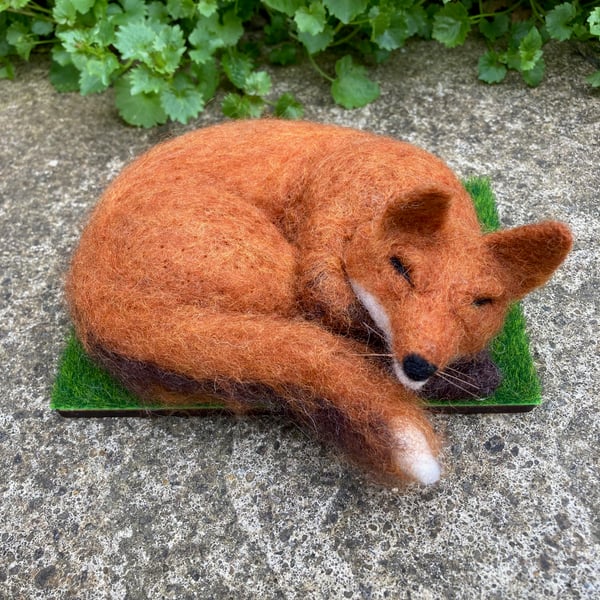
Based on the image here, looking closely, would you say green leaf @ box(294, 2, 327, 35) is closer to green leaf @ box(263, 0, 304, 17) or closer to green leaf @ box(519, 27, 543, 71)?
green leaf @ box(263, 0, 304, 17)

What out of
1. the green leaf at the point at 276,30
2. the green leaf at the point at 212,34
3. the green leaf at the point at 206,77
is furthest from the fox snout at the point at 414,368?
the green leaf at the point at 276,30

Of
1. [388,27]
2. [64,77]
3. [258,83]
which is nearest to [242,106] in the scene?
[258,83]

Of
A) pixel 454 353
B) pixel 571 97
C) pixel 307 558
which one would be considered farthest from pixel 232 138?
pixel 571 97

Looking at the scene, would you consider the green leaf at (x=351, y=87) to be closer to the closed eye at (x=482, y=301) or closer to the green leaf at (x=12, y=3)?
the green leaf at (x=12, y=3)

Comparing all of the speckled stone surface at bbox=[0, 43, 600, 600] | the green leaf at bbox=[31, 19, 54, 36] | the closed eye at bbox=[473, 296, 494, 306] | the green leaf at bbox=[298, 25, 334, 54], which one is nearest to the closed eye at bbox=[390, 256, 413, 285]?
the closed eye at bbox=[473, 296, 494, 306]

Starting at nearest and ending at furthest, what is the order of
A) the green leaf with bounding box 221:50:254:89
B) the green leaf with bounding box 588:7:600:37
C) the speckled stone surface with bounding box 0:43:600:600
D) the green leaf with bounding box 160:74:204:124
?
the speckled stone surface with bounding box 0:43:600:600 → the green leaf with bounding box 160:74:204:124 → the green leaf with bounding box 588:7:600:37 → the green leaf with bounding box 221:50:254:89

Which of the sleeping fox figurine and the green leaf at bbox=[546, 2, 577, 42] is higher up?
the green leaf at bbox=[546, 2, 577, 42]
